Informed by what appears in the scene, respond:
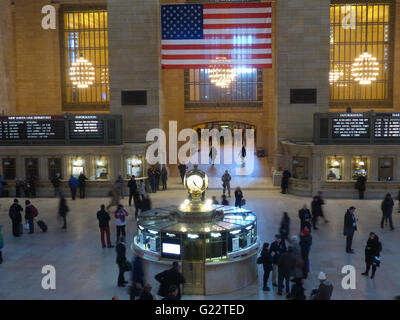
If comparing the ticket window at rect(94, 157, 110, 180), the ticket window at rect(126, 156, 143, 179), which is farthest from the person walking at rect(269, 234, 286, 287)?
the ticket window at rect(94, 157, 110, 180)

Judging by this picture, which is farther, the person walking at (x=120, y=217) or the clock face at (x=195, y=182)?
the person walking at (x=120, y=217)

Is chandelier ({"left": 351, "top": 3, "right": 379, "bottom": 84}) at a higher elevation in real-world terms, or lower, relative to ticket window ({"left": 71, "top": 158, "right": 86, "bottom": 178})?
higher

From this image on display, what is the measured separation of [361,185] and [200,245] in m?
12.8

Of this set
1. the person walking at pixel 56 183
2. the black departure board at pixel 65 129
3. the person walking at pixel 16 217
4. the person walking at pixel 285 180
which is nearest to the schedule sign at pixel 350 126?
the person walking at pixel 285 180

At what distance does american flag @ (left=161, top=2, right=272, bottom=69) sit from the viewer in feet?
77.5

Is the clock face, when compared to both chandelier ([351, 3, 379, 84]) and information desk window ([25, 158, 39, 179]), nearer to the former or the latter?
information desk window ([25, 158, 39, 179])

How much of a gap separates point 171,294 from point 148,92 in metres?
Answer: 19.3

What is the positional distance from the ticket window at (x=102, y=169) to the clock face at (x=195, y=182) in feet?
42.1

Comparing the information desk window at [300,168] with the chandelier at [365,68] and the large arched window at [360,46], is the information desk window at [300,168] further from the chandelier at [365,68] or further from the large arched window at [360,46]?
the large arched window at [360,46]

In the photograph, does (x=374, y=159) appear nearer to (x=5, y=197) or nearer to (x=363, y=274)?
(x=363, y=274)

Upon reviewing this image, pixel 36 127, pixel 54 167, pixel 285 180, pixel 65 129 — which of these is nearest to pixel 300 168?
pixel 285 180

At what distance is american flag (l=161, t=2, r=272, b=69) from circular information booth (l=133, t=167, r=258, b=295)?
13921 millimetres

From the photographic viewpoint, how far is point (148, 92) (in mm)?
25562

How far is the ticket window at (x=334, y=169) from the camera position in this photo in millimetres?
21828
